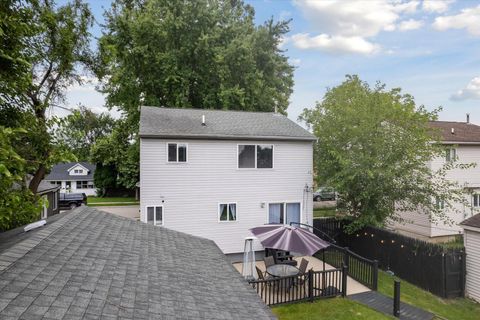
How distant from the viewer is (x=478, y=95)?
2222cm

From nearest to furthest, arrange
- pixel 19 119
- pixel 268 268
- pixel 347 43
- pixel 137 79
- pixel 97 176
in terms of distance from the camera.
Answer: pixel 19 119, pixel 268 268, pixel 347 43, pixel 137 79, pixel 97 176

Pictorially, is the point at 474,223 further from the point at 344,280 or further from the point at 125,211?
the point at 125,211

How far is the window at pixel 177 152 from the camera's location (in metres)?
13.4

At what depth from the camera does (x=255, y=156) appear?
14445mm

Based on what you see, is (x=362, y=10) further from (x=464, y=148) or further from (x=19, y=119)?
(x=19, y=119)

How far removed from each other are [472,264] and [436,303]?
7.16 feet

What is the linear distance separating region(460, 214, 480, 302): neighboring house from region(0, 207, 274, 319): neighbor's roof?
9.66 m

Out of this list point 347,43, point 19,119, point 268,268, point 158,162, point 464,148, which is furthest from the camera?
point 347,43

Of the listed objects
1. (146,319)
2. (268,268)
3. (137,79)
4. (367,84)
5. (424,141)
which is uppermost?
(137,79)

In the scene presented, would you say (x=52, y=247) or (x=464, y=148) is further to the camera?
(x=464, y=148)

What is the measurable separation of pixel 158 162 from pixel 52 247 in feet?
26.9

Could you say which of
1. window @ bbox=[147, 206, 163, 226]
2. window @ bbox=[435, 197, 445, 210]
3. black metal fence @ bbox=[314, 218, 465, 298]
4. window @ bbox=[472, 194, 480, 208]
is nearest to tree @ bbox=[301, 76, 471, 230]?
window @ bbox=[435, 197, 445, 210]

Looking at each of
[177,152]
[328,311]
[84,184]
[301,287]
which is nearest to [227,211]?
[177,152]

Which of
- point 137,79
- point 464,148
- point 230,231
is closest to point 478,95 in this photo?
point 464,148
